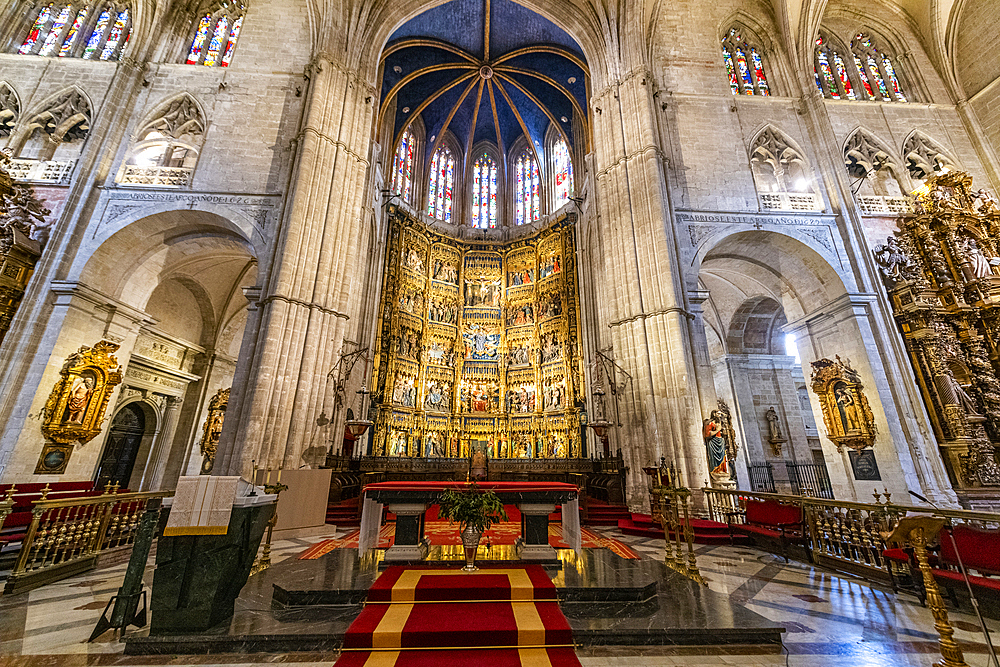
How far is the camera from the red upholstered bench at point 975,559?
13.8 feet

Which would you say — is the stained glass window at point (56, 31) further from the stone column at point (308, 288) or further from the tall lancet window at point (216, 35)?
the stone column at point (308, 288)

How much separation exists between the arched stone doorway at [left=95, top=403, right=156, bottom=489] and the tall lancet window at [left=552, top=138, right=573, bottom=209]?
1993 cm

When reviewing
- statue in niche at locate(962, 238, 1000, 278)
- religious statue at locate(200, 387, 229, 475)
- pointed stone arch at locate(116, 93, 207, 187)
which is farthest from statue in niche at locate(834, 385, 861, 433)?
religious statue at locate(200, 387, 229, 475)

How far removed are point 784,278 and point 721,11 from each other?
1130 cm

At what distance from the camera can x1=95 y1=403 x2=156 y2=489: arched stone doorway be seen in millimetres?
13156

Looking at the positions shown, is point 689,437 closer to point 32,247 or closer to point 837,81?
point 837,81

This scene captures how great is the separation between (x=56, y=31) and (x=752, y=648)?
77.1 feet

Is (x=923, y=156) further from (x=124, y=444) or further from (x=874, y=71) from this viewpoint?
(x=124, y=444)

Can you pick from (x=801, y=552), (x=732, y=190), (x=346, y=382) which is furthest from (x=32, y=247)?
(x=732, y=190)

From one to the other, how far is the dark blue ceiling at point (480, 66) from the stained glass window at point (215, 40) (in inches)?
229

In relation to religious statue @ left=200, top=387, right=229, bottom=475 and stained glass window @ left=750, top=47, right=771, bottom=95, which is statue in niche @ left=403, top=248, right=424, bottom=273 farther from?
stained glass window @ left=750, top=47, right=771, bottom=95

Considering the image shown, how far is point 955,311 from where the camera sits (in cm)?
1098

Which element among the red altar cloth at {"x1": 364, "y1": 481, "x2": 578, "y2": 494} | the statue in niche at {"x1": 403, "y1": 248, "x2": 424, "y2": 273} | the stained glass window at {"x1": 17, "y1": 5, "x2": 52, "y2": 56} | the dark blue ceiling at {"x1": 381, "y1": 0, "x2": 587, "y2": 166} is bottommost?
the red altar cloth at {"x1": 364, "y1": 481, "x2": 578, "y2": 494}

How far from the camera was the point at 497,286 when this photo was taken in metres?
20.3
